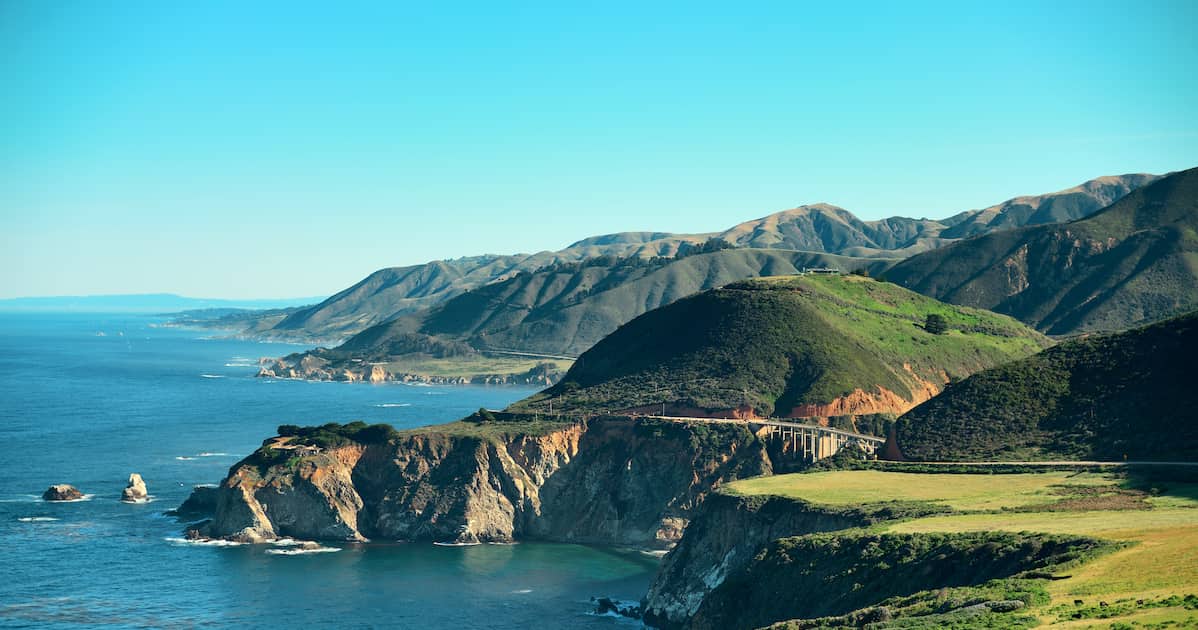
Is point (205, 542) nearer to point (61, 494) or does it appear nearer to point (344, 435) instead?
point (344, 435)

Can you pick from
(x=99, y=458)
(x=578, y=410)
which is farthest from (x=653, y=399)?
(x=99, y=458)

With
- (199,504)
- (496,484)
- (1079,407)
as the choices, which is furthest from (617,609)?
(199,504)

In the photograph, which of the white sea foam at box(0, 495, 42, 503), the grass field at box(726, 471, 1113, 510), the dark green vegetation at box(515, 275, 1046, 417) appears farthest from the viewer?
the dark green vegetation at box(515, 275, 1046, 417)

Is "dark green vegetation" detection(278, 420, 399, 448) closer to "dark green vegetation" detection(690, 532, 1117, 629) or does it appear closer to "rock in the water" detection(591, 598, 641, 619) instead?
"rock in the water" detection(591, 598, 641, 619)

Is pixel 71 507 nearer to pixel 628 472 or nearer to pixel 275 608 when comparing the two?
pixel 275 608

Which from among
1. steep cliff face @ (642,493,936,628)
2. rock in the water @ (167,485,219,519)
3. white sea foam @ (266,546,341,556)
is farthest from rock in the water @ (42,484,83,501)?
steep cliff face @ (642,493,936,628)

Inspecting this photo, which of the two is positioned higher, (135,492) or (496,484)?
(496,484)
